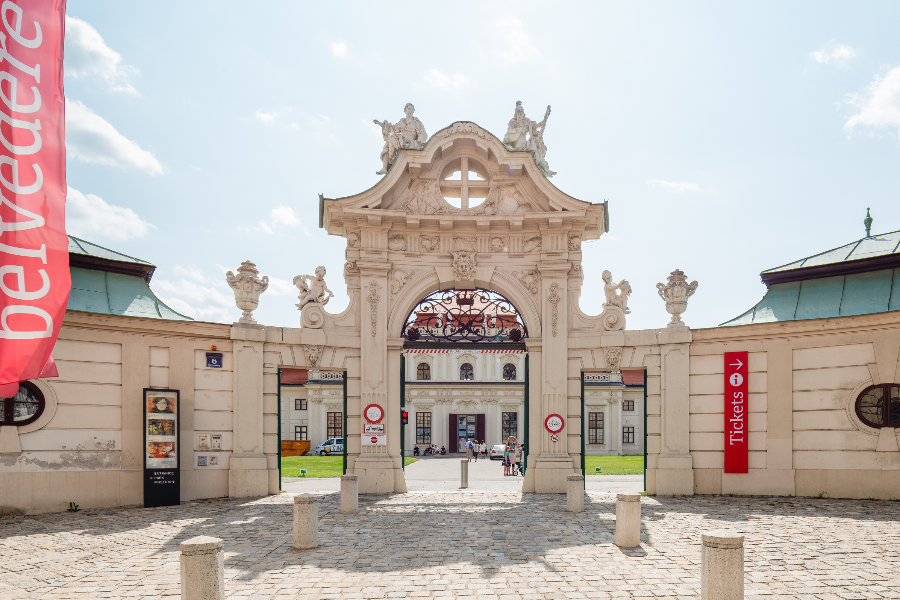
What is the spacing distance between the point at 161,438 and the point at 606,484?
1444 cm

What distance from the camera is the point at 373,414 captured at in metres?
17.7

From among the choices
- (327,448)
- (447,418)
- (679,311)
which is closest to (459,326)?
(679,311)

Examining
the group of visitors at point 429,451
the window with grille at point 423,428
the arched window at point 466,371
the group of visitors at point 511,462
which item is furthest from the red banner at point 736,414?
the window with grille at point 423,428

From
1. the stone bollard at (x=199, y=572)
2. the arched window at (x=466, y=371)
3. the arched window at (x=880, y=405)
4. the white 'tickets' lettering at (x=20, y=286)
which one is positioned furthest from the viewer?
the arched window at (x=466, y=371)

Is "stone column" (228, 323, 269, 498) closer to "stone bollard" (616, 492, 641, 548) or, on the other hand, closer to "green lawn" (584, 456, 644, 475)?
"stone bollard" (616, 492, 641, 548)

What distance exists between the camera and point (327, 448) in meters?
49.2

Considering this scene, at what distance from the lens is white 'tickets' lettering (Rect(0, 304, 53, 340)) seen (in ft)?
30.0

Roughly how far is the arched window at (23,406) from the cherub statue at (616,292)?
1515cm

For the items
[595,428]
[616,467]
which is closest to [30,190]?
[616,467]

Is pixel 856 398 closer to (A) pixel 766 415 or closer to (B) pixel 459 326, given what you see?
(A) pixel 766 415

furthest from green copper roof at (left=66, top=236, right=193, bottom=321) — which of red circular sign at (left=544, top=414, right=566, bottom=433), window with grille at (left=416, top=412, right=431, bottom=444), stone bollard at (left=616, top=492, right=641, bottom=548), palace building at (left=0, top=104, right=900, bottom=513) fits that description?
window with grille at (left=416, top=412, right=431, bottom=444)

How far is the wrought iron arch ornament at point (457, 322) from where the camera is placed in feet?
62.1

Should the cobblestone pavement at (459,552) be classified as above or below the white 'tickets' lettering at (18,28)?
below

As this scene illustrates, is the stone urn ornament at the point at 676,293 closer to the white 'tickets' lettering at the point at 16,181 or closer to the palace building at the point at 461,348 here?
the palace building at the point at 461,348
